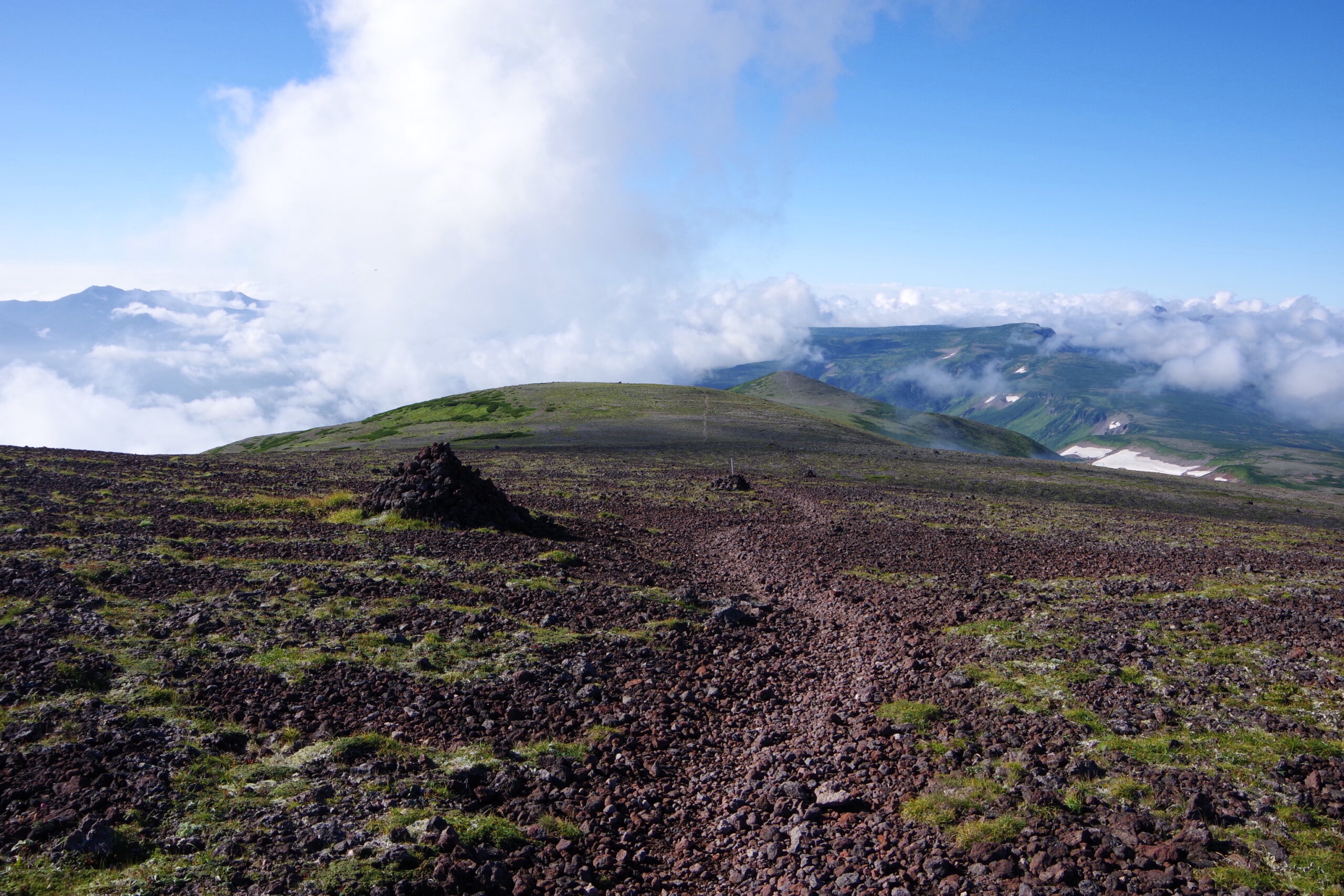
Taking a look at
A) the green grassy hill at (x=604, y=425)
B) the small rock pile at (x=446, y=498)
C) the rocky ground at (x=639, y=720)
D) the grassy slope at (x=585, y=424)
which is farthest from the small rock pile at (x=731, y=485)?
the grassy slope at (x=585, y=424)

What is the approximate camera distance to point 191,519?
28.6 meters

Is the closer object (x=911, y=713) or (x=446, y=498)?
(x=911, y=713)

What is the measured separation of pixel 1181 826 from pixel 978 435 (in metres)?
202

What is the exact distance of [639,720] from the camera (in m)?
13.8

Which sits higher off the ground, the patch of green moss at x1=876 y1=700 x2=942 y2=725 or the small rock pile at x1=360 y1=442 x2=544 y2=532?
the small rock pile at x1=360 y1=442 x2=544 y2=532

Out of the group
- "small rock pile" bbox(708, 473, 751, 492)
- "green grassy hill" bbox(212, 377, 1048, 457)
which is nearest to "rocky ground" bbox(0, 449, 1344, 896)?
"small rock pile" bbox(708, 473, 751, 492)

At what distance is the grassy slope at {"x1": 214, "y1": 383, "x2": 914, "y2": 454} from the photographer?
97.5 meters

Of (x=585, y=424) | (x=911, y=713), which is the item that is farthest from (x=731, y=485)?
(x=585, y=424)

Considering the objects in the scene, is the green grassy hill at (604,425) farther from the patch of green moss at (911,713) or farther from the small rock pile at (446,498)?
the patch of green moss at (911,713)

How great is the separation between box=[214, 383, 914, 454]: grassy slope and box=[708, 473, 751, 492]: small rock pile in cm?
3843

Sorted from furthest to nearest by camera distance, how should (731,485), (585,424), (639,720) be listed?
(585,424)
(731,485)
(639,720)

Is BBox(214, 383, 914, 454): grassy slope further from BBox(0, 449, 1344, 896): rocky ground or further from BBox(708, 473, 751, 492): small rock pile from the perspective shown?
BBox(0, 449, 1344, 896): rocky ground

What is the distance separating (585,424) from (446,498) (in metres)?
80.0

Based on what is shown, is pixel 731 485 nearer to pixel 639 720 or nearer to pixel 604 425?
pixel 639 720
